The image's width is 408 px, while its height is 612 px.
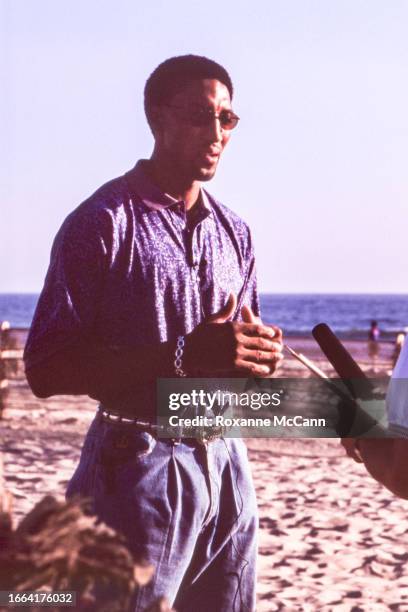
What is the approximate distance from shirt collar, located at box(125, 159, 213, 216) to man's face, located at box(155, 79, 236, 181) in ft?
0.26

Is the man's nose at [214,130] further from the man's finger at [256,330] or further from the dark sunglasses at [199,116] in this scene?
the man's finger at [256,330]

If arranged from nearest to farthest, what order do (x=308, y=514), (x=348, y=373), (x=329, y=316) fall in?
1. (x=348, y=373)
2. (x=308, y=514)
3. (x=329, y=316)

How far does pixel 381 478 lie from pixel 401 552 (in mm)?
4141

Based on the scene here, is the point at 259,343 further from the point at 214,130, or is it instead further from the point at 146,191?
the point at 214,130

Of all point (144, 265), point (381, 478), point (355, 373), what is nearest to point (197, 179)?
point (144, 265)

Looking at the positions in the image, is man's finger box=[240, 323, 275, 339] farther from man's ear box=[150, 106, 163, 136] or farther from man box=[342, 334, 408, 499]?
man's ear box=[150, 106, 163, 136]

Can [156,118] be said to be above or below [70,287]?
above

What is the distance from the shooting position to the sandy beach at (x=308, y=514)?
16.9 ft

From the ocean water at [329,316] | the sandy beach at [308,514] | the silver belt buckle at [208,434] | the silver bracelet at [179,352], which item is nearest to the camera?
the silver bracelet at [179,352]

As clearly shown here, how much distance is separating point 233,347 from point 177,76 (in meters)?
0.80

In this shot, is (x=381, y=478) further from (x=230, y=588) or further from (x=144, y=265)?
(x=144, y=265)

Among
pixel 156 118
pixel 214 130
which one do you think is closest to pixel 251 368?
pixel 214 130

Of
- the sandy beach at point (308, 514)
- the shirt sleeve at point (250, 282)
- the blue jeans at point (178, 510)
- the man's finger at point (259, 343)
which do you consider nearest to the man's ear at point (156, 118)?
the shirt sleeve at point (250, 282)

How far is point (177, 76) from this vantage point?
2502 mm
